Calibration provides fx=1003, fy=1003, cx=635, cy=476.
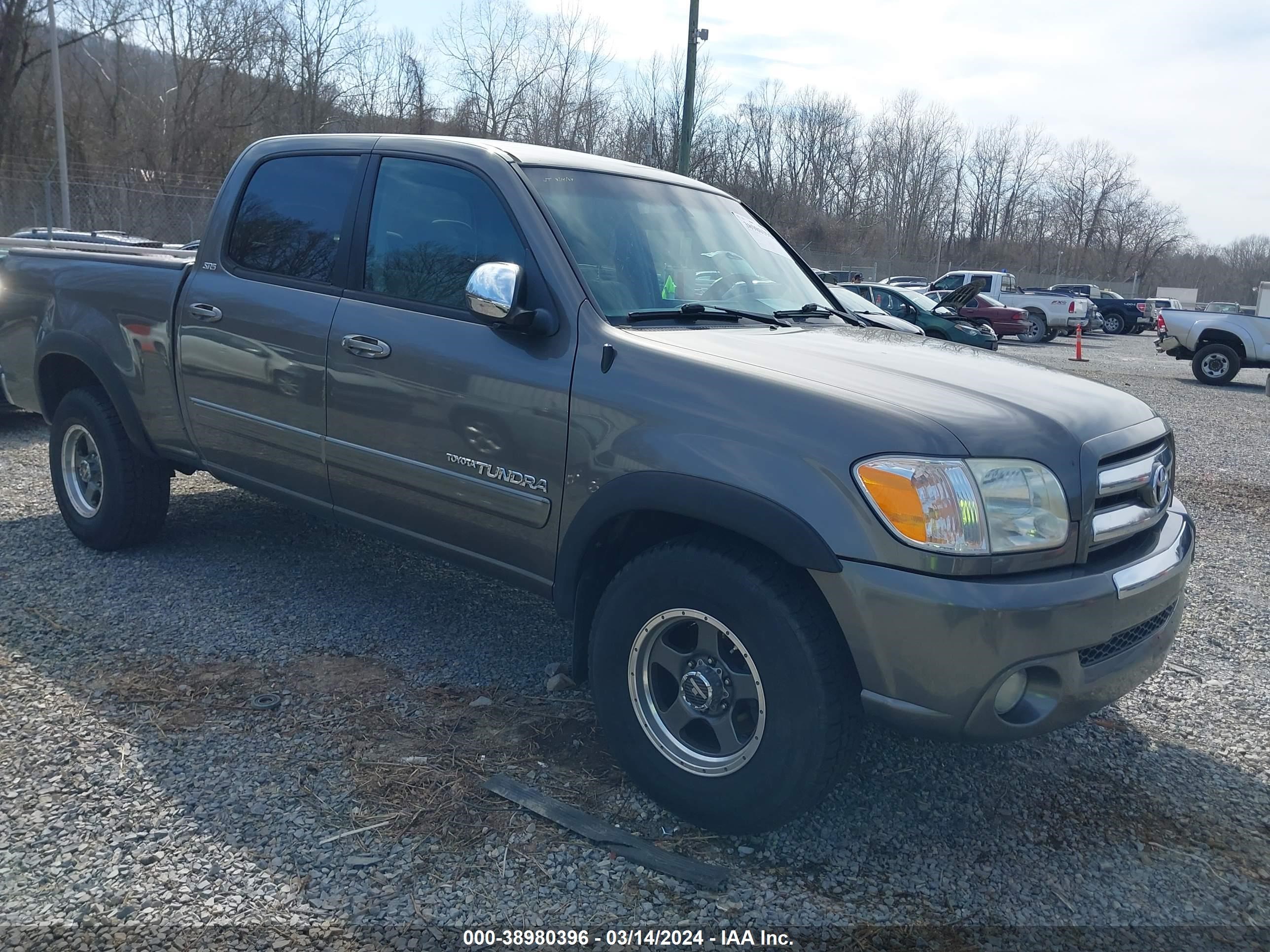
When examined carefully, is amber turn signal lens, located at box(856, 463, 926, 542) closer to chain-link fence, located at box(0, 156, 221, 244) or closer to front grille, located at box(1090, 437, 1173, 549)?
front grille, located at box(1090, 437, 1173, 549)

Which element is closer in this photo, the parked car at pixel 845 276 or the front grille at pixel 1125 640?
the front grille at pixel 1125 640

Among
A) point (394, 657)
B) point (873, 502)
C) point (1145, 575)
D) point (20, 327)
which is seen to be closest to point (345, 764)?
point (394, 657)

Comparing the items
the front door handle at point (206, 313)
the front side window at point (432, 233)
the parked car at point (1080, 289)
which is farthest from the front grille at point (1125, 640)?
the parked car at point (1080, 289)

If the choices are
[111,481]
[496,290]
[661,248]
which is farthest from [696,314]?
[111,481]

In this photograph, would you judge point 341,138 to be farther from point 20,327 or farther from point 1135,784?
point 1135,784

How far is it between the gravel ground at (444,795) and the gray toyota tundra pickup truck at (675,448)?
37cm

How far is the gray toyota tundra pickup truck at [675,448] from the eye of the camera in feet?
8.28

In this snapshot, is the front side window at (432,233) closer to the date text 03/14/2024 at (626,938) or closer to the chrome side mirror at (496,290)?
the chrome side mirror at (496,290)

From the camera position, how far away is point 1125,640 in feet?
9.14

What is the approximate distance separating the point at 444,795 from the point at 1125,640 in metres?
2.02

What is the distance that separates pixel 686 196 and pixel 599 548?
1708 mm

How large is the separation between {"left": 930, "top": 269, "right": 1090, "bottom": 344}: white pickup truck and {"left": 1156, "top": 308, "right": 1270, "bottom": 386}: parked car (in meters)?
10.9

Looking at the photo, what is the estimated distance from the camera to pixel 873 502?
252 centimetres

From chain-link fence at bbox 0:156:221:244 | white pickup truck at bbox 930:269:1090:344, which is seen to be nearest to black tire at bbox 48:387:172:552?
chain-link fence at bbox 0:156:221:244
